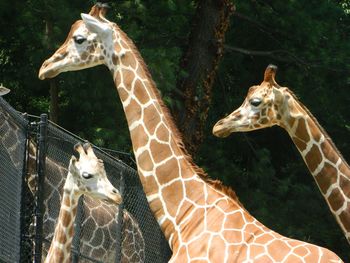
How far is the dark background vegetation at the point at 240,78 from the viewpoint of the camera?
16.0m

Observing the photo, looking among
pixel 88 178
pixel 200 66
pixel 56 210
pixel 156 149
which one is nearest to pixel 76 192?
pixel 88 178

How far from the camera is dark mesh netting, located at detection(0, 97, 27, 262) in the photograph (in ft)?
30.2

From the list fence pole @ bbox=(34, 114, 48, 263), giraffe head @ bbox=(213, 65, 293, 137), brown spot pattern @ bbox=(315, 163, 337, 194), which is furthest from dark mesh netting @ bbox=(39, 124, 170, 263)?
brown spot pattern @ bbox=(315, 163, 337, 194)

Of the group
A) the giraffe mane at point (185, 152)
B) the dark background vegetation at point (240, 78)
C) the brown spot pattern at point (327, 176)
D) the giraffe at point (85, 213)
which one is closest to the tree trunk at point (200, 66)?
the dark background vegetation at point (240, 78)

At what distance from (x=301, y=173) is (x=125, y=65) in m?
10.2

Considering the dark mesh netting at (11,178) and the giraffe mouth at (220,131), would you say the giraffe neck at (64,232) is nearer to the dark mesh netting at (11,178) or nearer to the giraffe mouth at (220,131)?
the dark mesh netting at (11,178)

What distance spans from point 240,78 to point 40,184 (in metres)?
10.3

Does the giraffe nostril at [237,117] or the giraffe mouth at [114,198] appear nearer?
the giraffe mouth at [114,198]

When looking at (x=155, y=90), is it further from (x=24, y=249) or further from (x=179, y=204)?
(x=24, y=249)

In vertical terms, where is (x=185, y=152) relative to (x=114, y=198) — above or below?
above

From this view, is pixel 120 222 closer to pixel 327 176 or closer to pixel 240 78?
pixel 327 176

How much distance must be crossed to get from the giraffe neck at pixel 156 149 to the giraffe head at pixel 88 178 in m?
0.72

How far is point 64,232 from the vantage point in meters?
9.95

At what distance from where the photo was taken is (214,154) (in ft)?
60.6
